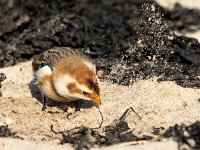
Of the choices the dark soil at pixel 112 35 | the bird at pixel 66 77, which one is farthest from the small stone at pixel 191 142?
the dark soil at pixel 112 35

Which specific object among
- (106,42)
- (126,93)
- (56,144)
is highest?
(106,42)

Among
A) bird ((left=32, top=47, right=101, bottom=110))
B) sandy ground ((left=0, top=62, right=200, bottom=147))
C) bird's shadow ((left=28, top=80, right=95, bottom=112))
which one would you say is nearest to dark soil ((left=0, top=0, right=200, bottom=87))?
sandy ground ((left=0, top=62, right=200, bottom=147))

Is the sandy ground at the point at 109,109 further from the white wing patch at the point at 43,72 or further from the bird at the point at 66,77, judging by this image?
the white wing patch at the point at 43,72

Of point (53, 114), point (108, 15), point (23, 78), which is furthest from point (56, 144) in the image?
point (108, 15)

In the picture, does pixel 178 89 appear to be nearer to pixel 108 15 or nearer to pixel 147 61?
pixel 147 61

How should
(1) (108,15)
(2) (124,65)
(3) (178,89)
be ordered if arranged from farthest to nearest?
(1) (108,15) → (2) (124,65) → (3) (178,89)

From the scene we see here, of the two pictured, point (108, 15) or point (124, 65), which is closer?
point (124, 65)

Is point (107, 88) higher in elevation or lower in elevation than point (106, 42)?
lower

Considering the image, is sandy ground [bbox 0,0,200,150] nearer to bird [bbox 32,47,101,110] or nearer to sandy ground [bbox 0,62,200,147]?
sandy ground [bbox 0,62,200,147]
